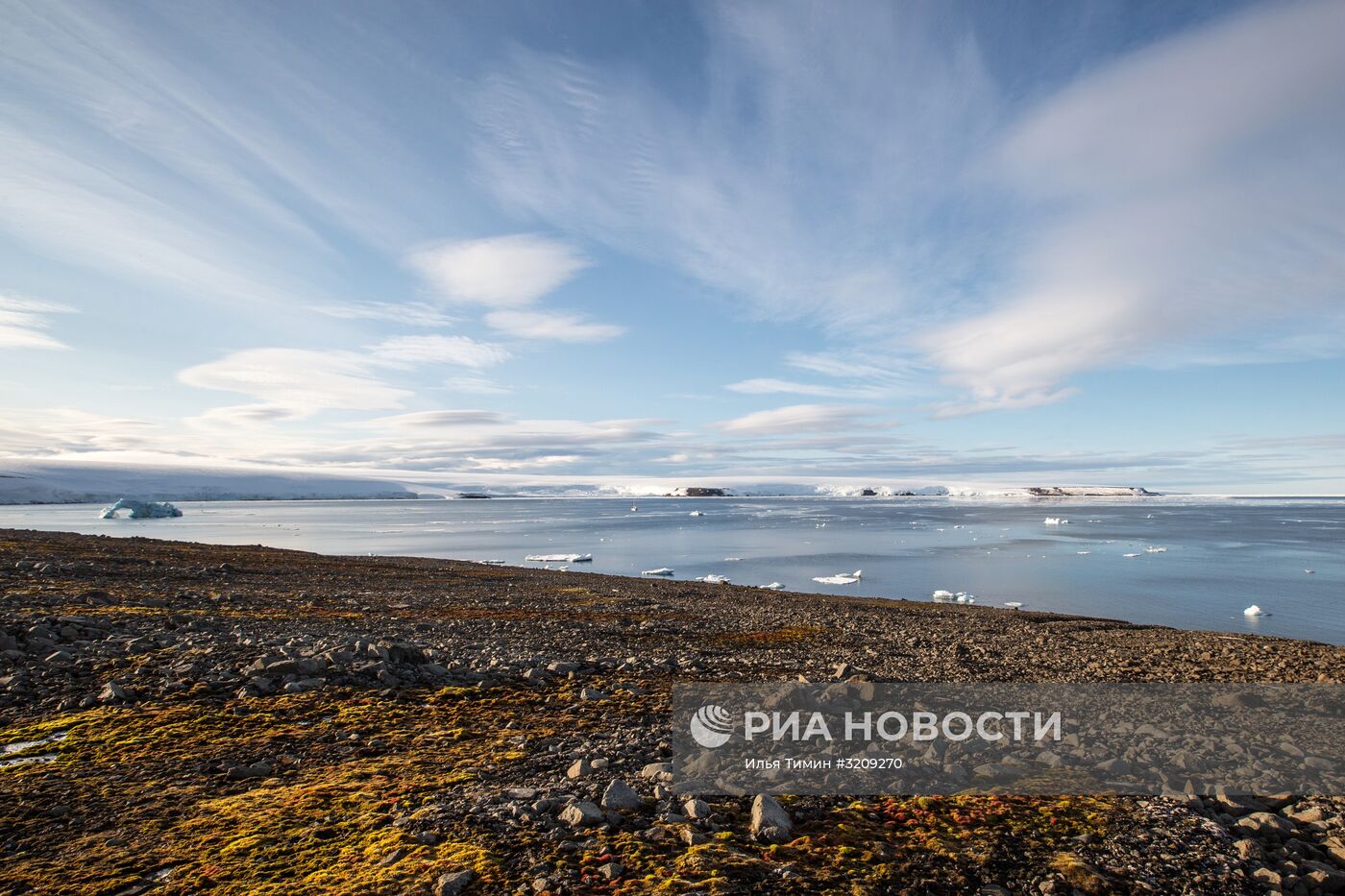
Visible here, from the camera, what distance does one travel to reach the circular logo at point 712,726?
7.68 m

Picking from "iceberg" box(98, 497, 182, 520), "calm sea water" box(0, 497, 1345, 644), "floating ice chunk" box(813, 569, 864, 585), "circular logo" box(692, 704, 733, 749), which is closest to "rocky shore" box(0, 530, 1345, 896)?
"circular logo" box(692, 704, 733, 749)

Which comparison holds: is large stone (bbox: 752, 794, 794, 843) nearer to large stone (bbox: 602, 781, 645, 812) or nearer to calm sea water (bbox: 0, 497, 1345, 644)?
large stone (bbox: 602, 781, 645, 812)

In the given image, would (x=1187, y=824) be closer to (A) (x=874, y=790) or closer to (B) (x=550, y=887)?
(A) (x=874, y=790)

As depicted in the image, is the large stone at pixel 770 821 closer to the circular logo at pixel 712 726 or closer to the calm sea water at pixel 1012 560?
the circular logo at pixel 712 726

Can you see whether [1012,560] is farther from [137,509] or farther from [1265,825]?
[137,509]

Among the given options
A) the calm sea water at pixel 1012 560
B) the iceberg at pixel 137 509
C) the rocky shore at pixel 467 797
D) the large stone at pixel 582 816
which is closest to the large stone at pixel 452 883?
the rocky shore at pixel 467 797

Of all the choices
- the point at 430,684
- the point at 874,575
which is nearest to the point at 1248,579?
the point at 874,575

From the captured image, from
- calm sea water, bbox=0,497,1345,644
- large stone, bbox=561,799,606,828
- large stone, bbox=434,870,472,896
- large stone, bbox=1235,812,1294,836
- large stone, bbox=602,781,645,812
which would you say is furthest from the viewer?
calm sea water, bbox=0,497,1345,644

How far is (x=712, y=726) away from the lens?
8.05 m

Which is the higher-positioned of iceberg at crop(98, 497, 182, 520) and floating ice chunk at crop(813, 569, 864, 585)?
iceberg at crop(98, 497, 182, 520)

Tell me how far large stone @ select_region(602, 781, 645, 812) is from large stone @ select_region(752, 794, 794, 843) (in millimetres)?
1073

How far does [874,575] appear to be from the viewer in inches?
1828

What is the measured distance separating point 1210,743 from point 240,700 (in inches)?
513

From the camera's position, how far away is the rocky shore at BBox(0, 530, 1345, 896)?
187 inches
